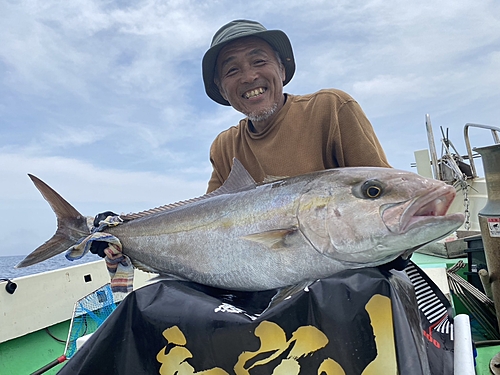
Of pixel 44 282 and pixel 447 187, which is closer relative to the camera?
pixel 447 187

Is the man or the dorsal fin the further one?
the man

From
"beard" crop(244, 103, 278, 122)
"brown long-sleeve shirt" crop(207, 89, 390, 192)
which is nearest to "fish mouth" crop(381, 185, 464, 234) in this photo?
"brown long-sleeve shirt" crop(207, 89, 390, 192)

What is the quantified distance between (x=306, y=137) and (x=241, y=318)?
1.60 m

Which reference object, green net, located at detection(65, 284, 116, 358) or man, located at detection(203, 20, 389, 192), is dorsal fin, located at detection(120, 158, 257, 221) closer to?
man, located at detection(203, 20, 389, 192)

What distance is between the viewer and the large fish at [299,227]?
1.32m

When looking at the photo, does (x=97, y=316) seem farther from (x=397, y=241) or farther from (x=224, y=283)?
(x=397, y=241)

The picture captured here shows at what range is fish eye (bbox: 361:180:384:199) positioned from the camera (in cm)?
140

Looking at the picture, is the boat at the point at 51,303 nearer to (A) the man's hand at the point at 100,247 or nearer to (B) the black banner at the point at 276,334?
(A) the man's hand at the point at 100,247

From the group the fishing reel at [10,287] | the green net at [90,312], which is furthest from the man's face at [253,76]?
the fishing reel at [10,287]

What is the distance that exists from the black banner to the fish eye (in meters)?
→ 0.29

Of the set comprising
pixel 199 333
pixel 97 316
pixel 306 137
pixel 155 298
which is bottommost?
pixel 97 316

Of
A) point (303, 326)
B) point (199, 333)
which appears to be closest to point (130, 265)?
point (199, 333)

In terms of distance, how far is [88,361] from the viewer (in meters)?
1.29

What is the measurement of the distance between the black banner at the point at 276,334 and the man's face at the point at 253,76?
1.65 meters
